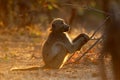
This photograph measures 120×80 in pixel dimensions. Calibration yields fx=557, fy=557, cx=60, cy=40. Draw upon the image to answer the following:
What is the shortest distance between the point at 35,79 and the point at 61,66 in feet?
5.25

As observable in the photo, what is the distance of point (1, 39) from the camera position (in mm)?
16406

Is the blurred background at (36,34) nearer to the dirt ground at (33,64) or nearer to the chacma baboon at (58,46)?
the dirt ground at (33,64)

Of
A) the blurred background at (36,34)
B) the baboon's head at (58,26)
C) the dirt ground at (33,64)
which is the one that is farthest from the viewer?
the baboon's head at (58,26)

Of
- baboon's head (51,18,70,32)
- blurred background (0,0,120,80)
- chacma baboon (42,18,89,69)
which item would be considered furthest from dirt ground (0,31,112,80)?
baboon's head (51,18,70,32)

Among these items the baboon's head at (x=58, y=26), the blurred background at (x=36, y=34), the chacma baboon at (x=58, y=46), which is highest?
the baboon's head at (x=58, y=26)

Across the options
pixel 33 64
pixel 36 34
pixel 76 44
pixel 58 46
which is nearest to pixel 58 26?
pixel 58 46

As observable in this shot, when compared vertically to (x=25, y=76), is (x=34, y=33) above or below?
below

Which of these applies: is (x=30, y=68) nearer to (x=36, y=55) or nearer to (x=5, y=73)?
(x=5, y=73)

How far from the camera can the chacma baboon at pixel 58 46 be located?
10891mm

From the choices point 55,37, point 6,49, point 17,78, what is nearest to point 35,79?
point 17,78

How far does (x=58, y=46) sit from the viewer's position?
36.4 feet

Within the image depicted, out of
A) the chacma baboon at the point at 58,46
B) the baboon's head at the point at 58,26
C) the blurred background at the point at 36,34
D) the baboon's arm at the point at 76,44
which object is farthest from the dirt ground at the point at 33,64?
the baboon's head at the point at 58,26

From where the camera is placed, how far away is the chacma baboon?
10891 mm

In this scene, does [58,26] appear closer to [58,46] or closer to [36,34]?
[58,46]
